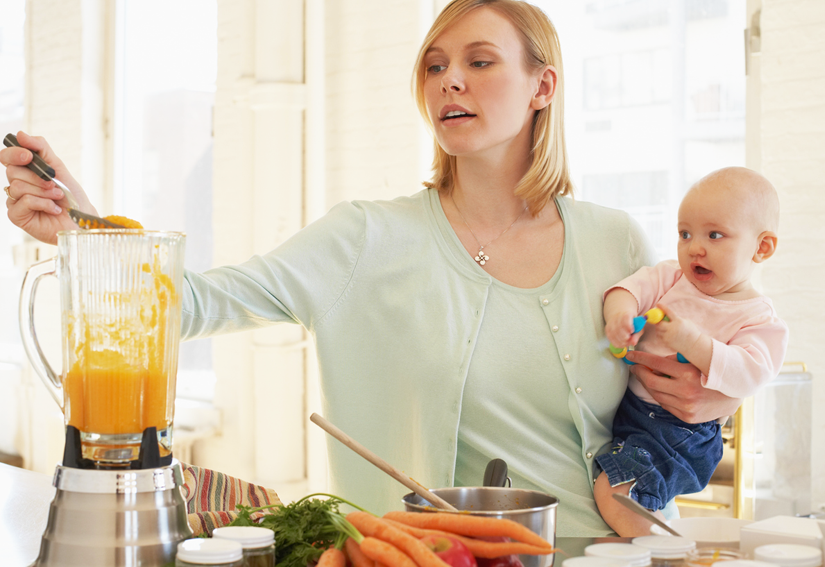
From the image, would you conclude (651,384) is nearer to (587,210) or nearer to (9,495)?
(587,210)

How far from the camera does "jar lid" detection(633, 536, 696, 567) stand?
0.88 metres

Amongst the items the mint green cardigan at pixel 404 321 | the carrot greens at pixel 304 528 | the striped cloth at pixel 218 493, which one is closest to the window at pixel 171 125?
the mint green cardigan at pixel 404 321

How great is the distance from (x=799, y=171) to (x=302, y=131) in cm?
212

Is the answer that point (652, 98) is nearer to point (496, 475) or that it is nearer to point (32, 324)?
point (496, 475)

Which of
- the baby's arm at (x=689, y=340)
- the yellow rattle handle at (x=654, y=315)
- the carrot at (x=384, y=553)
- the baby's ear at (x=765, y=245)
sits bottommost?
the carrot at (x=384, y=553)

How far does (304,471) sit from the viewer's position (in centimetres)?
388

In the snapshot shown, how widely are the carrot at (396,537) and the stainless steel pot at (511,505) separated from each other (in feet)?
0.19

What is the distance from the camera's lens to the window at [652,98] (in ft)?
9.81

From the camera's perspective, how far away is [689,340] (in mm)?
1544

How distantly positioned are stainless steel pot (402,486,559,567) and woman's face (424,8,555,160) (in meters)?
0.86

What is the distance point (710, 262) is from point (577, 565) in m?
0.95

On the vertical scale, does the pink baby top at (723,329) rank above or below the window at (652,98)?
below

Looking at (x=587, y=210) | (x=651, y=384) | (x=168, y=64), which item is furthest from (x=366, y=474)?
(x=168, y=64)

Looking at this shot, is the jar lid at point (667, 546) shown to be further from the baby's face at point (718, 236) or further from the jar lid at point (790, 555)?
the baby's face at point (718, 236)
